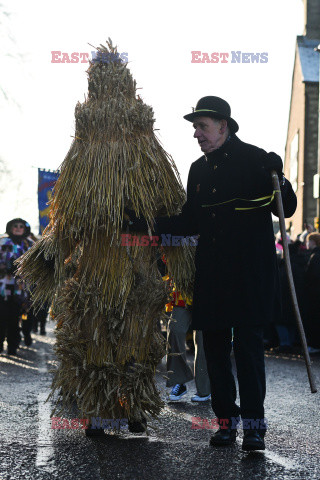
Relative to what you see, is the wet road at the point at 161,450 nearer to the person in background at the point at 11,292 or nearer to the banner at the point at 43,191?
the person in background at the point at 11,292

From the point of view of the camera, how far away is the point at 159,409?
17.2ft

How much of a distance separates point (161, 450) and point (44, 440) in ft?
2.62

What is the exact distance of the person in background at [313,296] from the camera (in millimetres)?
12148

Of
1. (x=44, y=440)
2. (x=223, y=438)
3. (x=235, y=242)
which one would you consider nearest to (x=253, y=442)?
(x=223, y=438)

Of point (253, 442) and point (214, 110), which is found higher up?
point (214, 110)

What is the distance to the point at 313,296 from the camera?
40.5 ft

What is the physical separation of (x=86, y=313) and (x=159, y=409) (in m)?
0.77

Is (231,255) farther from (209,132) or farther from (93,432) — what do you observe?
(93,432)

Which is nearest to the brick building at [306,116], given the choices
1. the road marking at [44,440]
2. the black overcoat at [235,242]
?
the road marking at [44,440]

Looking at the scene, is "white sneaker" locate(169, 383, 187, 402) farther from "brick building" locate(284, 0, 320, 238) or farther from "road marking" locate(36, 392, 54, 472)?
"brick building" locate(284, 0, 320, 238)

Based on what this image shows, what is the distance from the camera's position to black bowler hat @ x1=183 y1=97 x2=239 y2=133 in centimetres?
525

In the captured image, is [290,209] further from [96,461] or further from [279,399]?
[279,399]

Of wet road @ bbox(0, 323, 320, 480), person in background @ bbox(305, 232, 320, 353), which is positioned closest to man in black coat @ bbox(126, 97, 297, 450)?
wet road @ bbox(0, 323, 320, 480)

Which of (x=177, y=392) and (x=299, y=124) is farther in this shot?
(x=299, y=124)
